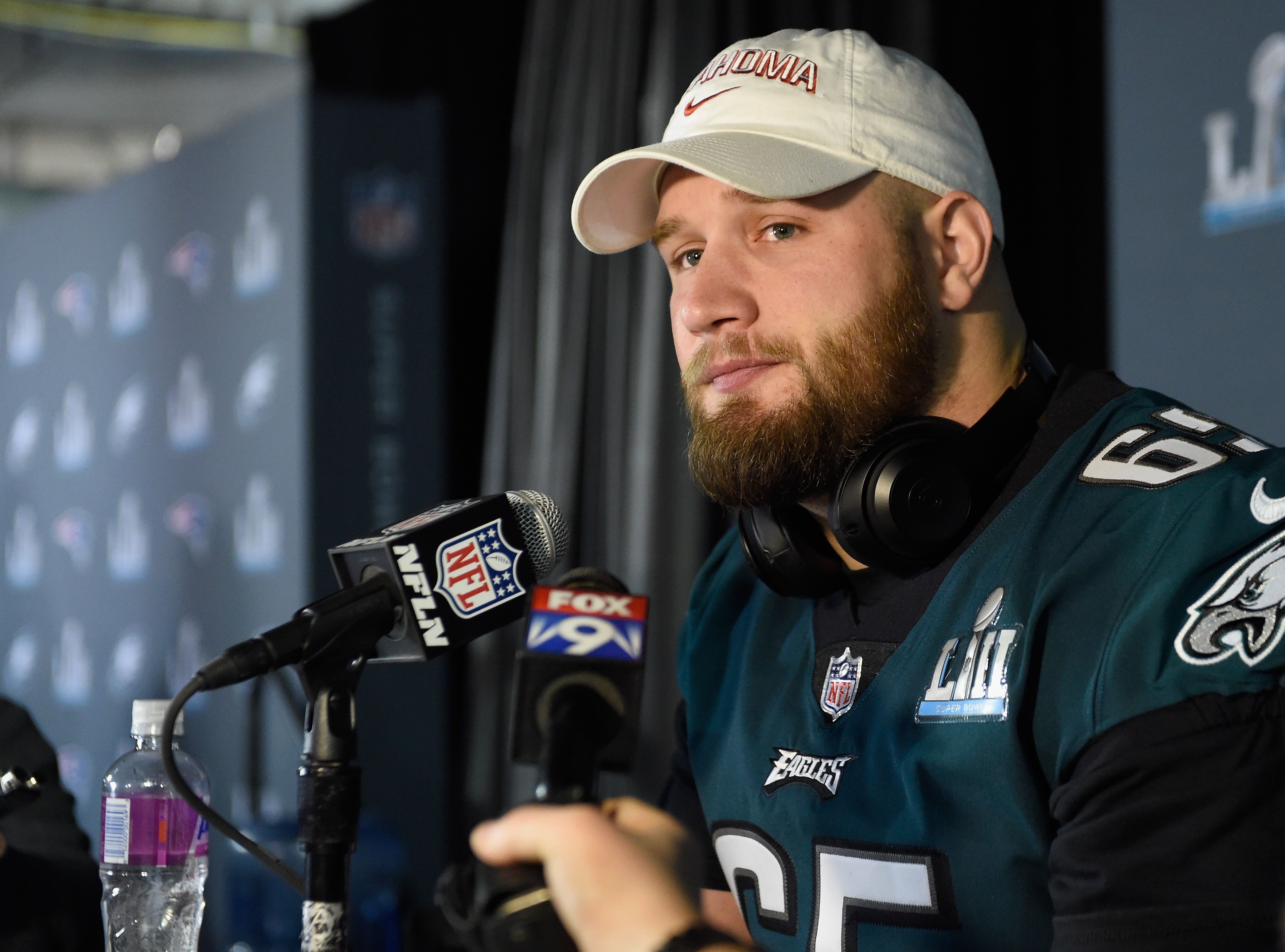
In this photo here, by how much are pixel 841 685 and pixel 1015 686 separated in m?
0.21

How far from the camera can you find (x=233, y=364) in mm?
3316

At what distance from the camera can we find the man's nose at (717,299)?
110 cm

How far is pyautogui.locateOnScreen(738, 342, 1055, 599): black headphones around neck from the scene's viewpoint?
1016 mm

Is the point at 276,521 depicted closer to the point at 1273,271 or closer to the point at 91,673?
the point at 91,673

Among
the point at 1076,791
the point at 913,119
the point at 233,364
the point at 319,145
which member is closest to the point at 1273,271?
the point at 913,119

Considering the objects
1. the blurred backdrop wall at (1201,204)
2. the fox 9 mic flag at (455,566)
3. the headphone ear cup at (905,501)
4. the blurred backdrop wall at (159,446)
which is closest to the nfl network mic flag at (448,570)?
the fox 9 mic flag at (455,566)

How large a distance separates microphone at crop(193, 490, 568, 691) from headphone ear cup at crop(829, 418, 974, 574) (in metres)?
0.29

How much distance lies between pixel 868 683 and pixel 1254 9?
1.15 m

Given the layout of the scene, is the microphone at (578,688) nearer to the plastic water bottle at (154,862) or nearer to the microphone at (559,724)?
the microphone at (559,724)

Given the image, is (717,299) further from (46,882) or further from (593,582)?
(46,882)

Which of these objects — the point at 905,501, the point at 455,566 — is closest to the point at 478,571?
the point at 455,566

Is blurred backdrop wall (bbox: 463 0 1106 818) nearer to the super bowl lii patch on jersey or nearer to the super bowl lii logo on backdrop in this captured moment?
the super bowl lii logo on backdrop

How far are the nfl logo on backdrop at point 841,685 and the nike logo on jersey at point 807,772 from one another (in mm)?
40

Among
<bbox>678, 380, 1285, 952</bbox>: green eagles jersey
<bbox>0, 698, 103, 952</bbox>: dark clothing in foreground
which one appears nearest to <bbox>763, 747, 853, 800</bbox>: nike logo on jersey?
<bbox>678, 380, 1285, 952</bbox>: green eagles jersey
